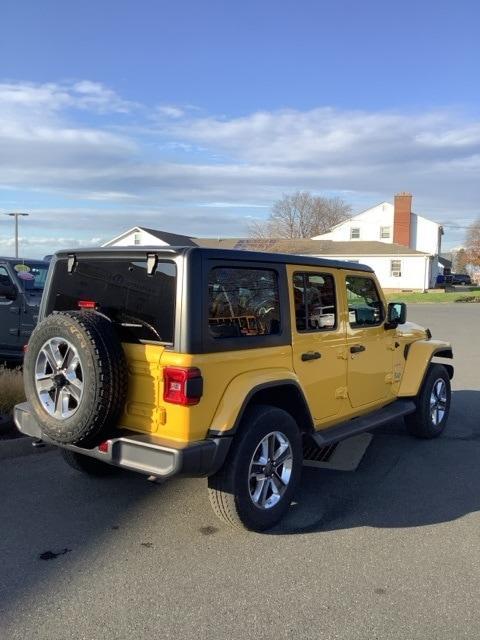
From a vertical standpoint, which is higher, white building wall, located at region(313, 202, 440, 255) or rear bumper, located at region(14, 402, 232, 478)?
white building wall, located at region(313, 202, 440, 255)

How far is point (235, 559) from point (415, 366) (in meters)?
3.21

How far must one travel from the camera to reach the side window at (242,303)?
3797 mm

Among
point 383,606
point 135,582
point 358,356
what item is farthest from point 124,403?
point 358,356

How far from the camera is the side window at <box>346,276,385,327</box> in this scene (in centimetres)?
518

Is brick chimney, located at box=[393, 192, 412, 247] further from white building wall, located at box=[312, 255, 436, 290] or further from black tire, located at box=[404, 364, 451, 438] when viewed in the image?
black tire, located at box=[404, 364, 451, 438]

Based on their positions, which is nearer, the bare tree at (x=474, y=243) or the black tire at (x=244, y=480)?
the black tire at (x=244, y=480)

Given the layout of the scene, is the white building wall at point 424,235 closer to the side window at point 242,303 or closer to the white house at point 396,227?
the white house at point 396,227

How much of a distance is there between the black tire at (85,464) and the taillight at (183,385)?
5.04ft

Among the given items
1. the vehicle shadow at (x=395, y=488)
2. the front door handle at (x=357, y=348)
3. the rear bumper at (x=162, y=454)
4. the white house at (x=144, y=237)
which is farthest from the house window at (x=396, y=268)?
the rear bumper at (x=162, y=454)

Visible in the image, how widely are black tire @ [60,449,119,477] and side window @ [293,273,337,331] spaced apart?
201cm

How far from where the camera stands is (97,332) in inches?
143

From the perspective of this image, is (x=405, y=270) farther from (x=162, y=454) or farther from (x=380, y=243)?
(x=162, y=454)

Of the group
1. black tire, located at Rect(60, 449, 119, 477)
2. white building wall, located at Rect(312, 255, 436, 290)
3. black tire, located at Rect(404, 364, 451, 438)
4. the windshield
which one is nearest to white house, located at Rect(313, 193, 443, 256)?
white building wall, located at Rect(312, 255, 436, 290)

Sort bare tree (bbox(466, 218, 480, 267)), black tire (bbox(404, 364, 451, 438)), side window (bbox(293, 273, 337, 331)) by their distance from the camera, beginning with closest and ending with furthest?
side window (bbox(293, 273, 337, 331))
black tire (bbox(404, 364, 451, 438))
bare tree (bbox(466, 218, 480, 267))
